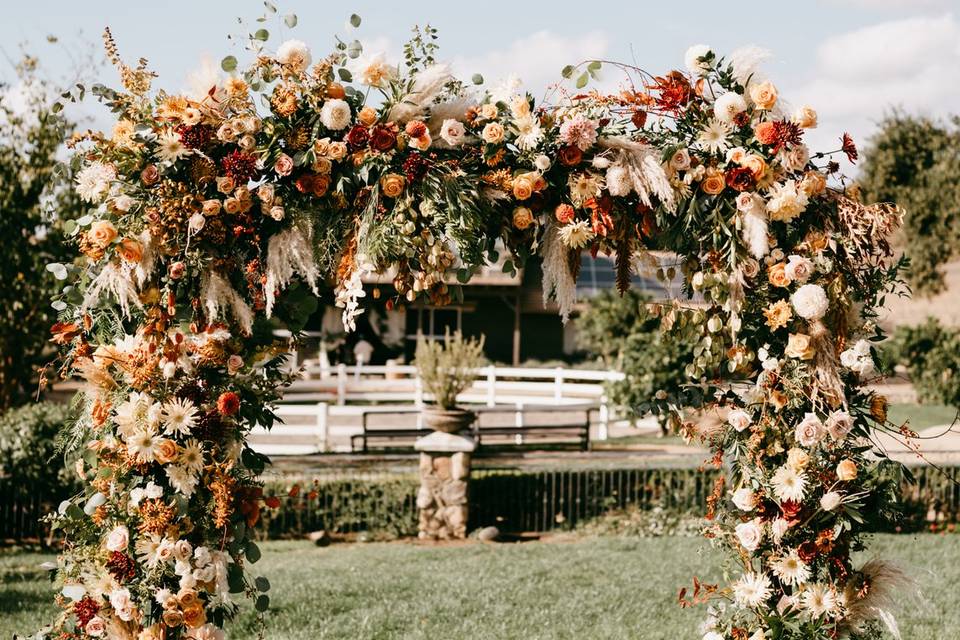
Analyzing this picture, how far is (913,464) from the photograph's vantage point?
11.4 metres

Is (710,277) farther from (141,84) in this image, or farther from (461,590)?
(461,590)

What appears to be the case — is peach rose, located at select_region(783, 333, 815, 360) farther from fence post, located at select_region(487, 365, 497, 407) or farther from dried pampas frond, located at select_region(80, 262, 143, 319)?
fence post, located at select_region(487, 365, 497, 407)

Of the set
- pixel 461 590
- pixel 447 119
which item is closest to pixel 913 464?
pixel 461 590

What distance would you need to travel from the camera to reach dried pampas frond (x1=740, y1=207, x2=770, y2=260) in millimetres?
4082

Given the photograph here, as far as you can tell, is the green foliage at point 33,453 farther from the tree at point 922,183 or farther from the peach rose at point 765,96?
the tree at point 922,183

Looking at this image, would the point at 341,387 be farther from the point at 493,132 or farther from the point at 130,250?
the point at 493,132

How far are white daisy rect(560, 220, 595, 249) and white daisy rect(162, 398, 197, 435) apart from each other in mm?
1711

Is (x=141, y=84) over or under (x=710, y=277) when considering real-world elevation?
over

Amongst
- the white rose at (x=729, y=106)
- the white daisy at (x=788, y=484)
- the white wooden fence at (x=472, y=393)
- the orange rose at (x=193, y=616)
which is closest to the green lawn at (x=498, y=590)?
the white daisy at (x=788, y=484)

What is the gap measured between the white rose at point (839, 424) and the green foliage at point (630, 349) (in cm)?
961

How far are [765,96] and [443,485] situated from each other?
745 centimetres

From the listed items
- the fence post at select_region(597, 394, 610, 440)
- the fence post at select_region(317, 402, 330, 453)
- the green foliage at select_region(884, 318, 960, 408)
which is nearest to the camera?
the fence post at select_region(317, 402, 330, 453)

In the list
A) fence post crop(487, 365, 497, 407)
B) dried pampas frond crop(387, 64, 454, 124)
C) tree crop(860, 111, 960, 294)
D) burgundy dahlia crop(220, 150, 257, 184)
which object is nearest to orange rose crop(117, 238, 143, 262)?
burgundy dahlia crop(220, 150, 257, 184)

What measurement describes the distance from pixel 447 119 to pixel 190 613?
231 cm
